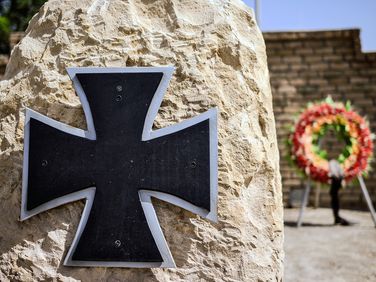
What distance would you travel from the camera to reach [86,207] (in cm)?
170

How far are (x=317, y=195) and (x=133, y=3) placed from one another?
557cm

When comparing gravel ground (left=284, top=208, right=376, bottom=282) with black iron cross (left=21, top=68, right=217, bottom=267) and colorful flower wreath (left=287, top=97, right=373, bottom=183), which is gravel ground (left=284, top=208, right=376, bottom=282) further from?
black iron cross (left=21, top=68, right=217, bottom=267)

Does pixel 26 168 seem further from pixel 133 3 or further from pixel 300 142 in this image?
pixel 300 142

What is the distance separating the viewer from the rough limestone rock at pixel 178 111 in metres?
1.69

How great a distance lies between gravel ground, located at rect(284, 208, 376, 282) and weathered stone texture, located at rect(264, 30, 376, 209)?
3.07 ft

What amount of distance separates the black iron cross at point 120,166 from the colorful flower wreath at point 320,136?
13.3 feet

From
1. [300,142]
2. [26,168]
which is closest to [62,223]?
[26,168]

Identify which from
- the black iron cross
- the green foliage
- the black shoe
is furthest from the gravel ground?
the green foliage

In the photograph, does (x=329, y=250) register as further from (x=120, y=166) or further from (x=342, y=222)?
(x=120, y=166)

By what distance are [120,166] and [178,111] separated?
30 cm

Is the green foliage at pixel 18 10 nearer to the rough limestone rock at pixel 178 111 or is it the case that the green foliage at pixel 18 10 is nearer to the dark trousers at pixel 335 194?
the dark trousers at pixel 335 194

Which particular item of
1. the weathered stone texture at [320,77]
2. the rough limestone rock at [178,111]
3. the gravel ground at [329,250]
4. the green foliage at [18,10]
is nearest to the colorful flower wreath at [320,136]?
the gravel ground at [329,250]

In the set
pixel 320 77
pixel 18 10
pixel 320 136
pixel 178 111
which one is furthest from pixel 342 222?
pixel 18 10

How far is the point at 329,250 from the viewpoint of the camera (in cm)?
409
